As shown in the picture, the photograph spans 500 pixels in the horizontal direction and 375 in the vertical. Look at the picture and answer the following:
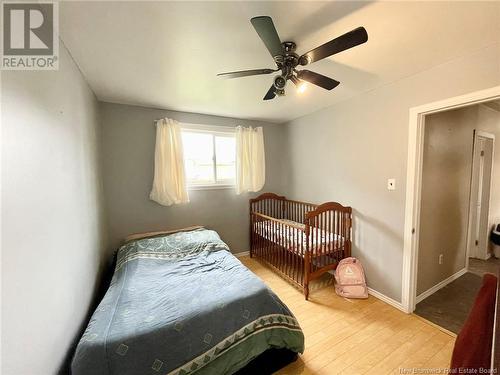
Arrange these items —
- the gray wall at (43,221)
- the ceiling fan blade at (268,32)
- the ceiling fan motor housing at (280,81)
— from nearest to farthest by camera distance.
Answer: the gray wall at (43,221) → the ceiling fan blade at (268,32) → the ceiling fan motor housing at (280,81)

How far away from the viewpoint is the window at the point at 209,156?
3008 mm

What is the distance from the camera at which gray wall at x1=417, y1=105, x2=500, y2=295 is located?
213 cm

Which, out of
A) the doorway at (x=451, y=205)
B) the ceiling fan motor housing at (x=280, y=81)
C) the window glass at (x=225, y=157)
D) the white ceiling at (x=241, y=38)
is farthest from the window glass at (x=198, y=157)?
the doorway at (x=451, y=205)

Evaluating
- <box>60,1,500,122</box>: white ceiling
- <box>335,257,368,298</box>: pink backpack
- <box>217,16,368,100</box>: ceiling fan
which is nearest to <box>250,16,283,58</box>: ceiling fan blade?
<box>217,16,368,100</box>: ceiling fan

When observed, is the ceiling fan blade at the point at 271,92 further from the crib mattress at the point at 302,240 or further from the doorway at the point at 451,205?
the doorway at the point at 451,205

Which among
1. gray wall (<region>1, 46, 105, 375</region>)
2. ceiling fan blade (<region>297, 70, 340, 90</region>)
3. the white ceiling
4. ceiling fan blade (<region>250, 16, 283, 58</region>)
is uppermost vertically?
the white ceiling

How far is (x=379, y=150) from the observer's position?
7.22 feet

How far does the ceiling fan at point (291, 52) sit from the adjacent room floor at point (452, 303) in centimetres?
235

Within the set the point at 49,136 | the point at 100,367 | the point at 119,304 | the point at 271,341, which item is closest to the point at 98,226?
the point at 119,304

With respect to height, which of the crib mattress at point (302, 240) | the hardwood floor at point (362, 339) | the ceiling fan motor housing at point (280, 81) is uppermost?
the ceiling fan motor housing at point (280, 81)

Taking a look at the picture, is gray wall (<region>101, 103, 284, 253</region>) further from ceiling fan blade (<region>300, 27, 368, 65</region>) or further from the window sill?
ceiling fan blade (<region>300, 27, 368, 65</region>)

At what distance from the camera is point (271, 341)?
1373 mm

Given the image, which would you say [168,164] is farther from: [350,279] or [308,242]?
[350,279]

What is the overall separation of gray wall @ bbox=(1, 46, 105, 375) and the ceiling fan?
1.00 m
